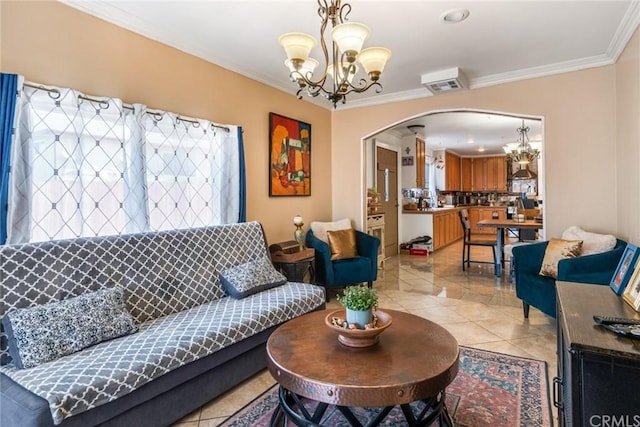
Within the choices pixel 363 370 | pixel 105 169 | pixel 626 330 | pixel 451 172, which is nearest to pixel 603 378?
pixel 626 330

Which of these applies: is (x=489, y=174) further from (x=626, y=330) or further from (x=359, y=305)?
(x=626, y=330)

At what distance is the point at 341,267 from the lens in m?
4.09

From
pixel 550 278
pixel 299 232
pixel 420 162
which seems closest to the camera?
pixel 550 278

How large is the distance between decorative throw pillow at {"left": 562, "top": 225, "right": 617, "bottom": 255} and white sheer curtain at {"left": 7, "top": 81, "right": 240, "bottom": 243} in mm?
3406

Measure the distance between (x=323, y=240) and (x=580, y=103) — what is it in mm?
3139

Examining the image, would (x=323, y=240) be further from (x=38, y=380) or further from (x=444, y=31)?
(x=38, y=380)

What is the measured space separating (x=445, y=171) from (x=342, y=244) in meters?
6.28

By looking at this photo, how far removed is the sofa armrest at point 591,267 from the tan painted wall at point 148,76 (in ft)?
9.36

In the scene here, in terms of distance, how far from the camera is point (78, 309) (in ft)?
6.02

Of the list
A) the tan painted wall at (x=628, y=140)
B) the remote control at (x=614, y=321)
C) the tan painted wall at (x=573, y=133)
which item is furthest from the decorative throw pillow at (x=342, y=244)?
the remote control at (x=614, y=321)

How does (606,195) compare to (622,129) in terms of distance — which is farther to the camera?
(606,195)

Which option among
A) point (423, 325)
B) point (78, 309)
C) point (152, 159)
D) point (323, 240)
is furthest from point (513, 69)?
point (78, 309)

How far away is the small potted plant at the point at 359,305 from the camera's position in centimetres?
169

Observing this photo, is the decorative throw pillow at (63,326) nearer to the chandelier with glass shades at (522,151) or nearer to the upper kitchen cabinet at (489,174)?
the chandelier with glass shades at (522,151)
